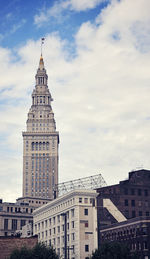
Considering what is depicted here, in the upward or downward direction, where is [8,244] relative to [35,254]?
upward

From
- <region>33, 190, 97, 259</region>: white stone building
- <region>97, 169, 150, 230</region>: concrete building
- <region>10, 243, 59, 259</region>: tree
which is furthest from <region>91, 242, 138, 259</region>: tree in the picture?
<region>97, 169, 150, 230</region>: concrete building

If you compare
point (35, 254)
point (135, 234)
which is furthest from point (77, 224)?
point (35, 254)

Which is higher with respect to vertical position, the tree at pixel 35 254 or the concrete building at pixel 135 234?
the concrete building at pixel 135 234

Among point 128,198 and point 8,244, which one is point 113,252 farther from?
point 128,198

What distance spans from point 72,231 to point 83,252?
7.82 meters

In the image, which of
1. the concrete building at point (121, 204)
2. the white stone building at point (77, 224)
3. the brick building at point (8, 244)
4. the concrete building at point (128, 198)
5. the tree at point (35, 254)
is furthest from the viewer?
the concrete building at point (128, 198)

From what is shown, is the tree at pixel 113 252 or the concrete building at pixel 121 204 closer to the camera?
the tree at pixel 113 252

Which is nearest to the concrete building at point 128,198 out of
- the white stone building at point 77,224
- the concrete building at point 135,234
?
the white stone building at point 77,224

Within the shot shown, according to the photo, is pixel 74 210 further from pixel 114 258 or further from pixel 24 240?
pixel 114 258

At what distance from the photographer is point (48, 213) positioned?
18475cm

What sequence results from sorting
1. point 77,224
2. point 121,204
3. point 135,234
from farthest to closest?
point 121,204 < point 77,224 < point 135,234

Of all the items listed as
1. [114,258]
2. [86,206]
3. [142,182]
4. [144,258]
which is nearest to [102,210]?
[86,206]

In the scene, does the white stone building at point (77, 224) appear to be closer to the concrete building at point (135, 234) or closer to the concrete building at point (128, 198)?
the concrete building at point (128, 198)

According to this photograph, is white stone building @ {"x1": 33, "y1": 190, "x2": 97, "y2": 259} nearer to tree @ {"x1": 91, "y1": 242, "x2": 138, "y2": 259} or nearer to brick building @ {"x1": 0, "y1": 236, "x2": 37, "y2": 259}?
brick building @ {"x1": 0, "y1": 236, "x2": 37, "y2": 259}
